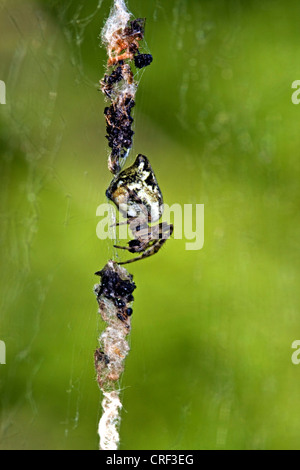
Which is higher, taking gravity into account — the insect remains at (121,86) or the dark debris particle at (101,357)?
the insect remains at (121,86)

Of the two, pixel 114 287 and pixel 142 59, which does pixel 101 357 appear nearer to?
pixel 114 287

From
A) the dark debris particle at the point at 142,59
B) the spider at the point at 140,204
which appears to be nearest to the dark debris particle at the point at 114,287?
the spider at the point at 140,204

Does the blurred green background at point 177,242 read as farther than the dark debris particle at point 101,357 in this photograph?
Yes

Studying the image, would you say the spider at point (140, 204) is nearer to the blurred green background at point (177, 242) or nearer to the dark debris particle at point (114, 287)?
the dark debris particle at point (114, 287)

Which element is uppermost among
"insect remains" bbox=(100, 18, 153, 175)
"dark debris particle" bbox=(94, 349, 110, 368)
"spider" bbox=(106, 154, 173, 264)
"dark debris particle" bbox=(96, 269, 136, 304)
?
"insect remains" bbox=(100, 18, 153, 175)

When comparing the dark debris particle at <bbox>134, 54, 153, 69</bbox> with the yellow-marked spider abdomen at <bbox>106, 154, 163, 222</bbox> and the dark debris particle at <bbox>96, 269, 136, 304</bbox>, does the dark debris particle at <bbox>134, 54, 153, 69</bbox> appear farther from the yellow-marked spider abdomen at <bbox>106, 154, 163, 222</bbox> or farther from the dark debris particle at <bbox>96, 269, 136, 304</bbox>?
the dark debris particle at <bbox>96, 269, 136, 304</bbox>

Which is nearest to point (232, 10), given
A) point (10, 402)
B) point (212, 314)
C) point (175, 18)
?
point (175, 18)

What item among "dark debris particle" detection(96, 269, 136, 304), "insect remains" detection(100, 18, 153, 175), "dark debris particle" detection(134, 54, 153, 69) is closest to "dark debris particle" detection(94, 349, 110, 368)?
"dark debris particle" detection(96, 269, 136, 304)
